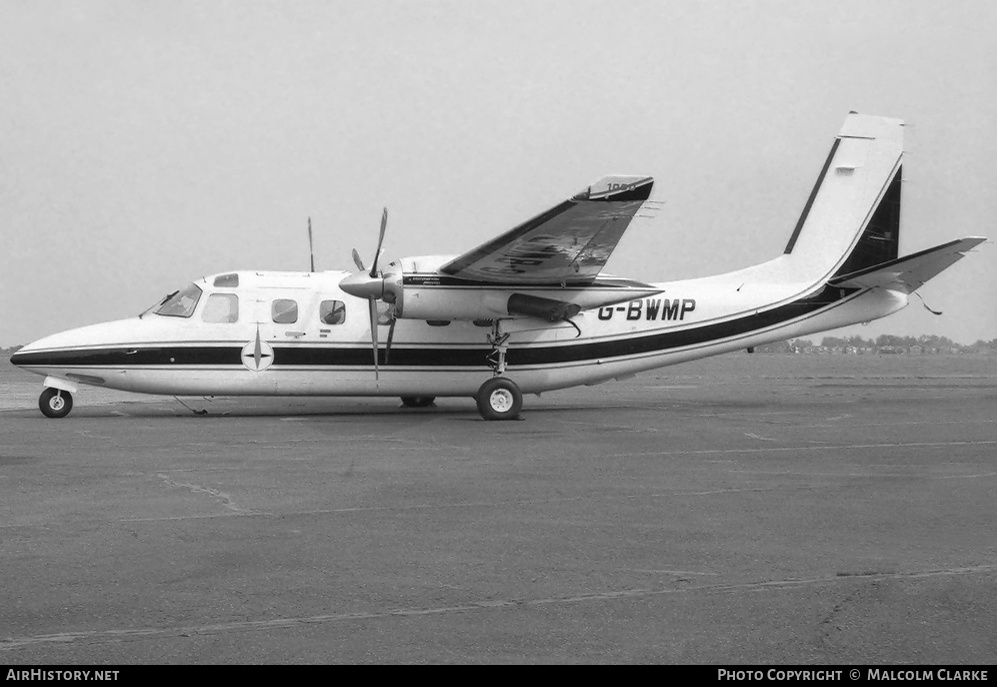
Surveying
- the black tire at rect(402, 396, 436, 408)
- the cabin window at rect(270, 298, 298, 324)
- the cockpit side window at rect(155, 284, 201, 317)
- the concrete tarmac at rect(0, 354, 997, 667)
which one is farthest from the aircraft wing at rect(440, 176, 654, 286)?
the cockpit side window at rect(155, 284, 201, 317)

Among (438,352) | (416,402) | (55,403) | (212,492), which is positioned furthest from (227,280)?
(212,492)

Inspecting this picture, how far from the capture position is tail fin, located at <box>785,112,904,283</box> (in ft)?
84.9

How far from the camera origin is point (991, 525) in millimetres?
9148

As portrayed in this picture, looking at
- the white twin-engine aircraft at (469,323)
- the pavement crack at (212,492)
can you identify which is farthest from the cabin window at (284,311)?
the pavement crack at (212,492)

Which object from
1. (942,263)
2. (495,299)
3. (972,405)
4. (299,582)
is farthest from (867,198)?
(299,582)

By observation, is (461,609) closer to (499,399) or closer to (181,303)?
(499,399)

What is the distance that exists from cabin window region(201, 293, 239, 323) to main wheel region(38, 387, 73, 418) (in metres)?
3.13

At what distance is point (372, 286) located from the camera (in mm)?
21328

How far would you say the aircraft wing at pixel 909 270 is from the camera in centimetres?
2265

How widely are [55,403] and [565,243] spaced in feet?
35.0

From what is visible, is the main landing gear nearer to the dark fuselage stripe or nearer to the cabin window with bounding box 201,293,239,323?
the dark fuselage stripe

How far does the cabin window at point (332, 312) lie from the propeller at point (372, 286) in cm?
59

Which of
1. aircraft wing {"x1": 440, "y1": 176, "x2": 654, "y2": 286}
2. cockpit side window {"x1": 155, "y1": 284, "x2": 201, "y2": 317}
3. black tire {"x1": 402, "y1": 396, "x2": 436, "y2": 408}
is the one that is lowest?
black tire {"x1": 402, "y1": 396, "x2": 436, "y2": 408}
